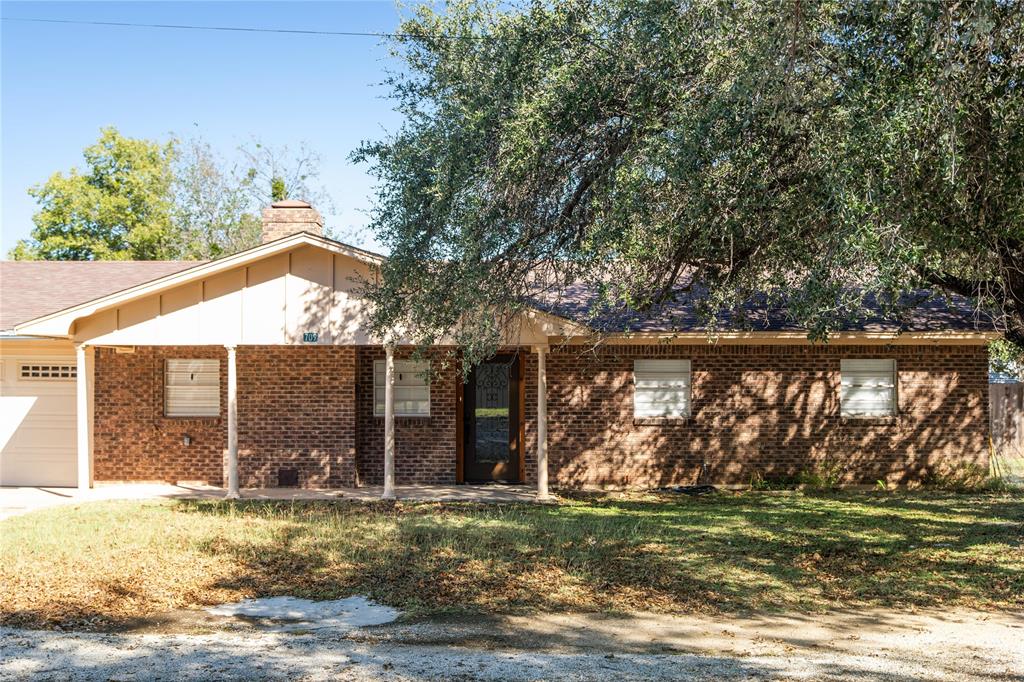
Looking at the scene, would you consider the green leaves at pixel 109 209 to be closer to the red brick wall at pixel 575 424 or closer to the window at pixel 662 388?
the red brick wall at pixel 575 424

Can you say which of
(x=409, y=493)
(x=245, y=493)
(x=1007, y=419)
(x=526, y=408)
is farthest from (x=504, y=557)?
(x=1007, y=419)

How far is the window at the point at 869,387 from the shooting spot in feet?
54.3

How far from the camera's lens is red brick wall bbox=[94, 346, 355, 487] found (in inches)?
628

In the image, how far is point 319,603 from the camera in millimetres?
8531

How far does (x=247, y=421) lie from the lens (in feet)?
52.4

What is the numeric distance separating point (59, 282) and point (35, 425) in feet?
13.0

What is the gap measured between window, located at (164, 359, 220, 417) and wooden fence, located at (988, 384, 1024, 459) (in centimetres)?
1467

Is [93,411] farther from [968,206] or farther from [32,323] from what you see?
[968,206]

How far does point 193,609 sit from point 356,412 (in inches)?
315

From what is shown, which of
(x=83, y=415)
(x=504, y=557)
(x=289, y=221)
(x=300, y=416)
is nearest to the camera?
(x=504, y=557)

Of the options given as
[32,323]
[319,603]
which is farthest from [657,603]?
[32,323]

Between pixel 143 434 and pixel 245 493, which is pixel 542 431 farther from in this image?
pixel 143 434

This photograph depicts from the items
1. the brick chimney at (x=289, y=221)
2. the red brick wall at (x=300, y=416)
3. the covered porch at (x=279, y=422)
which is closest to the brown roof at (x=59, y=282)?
the covered porch at (x=279, y=422)

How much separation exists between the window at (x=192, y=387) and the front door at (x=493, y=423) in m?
4.38
